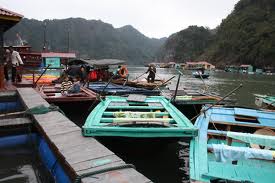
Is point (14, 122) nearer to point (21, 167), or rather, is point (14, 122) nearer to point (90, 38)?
point (21, 167)

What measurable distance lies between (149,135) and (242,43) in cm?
9523

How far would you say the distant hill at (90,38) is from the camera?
119 metres

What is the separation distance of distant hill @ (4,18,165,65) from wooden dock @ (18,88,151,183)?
10940 centimetres

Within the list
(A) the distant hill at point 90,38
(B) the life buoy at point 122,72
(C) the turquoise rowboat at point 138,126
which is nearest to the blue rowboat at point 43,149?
(C) the turquoise rowboat at point 138,126

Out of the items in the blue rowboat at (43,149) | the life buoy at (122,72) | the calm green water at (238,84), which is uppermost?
the life buoy at (122,72)

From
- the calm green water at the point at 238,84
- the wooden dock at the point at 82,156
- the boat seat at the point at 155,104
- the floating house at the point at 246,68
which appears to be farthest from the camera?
the floating house at the point at 246,68

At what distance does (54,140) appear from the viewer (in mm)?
5203

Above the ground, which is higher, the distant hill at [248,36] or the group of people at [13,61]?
the distant hill at [248,36]

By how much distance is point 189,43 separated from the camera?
151m

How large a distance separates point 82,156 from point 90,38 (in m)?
157

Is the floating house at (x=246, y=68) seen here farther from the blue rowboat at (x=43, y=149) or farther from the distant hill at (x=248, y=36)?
the blue rowboat at (x=43, y=149)

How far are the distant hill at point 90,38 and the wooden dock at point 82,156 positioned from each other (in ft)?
359

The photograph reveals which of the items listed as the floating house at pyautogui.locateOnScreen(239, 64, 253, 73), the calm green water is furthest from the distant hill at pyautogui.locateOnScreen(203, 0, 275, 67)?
the calm green water

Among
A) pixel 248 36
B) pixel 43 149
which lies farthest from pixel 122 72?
pixel 248 36
